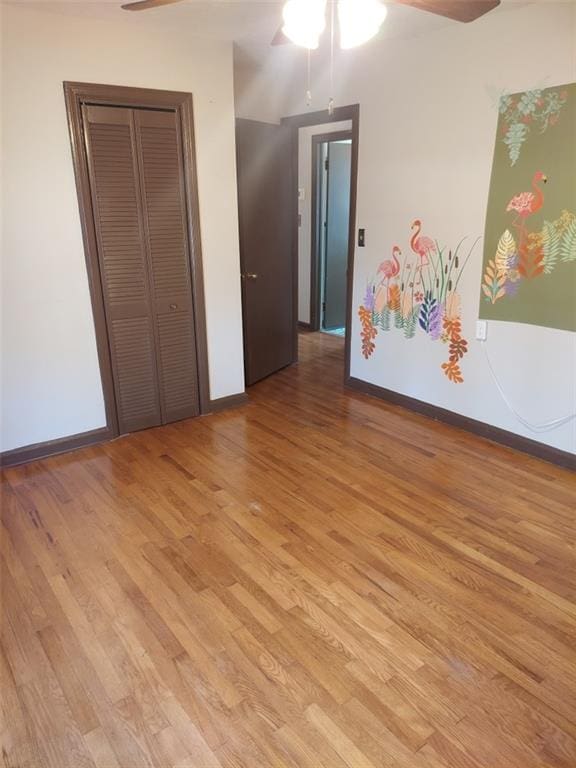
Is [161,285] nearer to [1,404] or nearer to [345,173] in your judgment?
[1,404]

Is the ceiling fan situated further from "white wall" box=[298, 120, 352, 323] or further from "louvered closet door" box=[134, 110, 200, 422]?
Answer: "white wall" box=[298, 120, 352, 323]

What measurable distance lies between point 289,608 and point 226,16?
2947mm

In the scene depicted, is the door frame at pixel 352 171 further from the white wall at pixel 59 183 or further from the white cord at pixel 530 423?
the white cord at pixel 530 423

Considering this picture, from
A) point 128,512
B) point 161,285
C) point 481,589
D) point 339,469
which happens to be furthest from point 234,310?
point 481,589

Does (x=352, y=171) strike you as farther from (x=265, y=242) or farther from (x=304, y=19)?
(x=304, y=19)

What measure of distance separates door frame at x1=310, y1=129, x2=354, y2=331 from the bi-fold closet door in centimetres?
249

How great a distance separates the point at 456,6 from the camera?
1.97 m

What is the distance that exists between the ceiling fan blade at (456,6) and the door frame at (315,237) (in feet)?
10.6

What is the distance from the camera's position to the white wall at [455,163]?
2.86m

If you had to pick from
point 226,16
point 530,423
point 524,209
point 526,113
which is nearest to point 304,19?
point 226,16

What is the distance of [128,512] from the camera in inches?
105

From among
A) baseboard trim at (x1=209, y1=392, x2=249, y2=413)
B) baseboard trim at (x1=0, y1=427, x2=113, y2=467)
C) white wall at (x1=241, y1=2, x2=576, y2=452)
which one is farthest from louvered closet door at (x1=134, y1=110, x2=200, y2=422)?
white wall at (x1=241, y1=2, x2=576, y2=452)

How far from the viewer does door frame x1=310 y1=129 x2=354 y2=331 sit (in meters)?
5.35

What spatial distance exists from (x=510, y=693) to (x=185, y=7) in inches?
130
